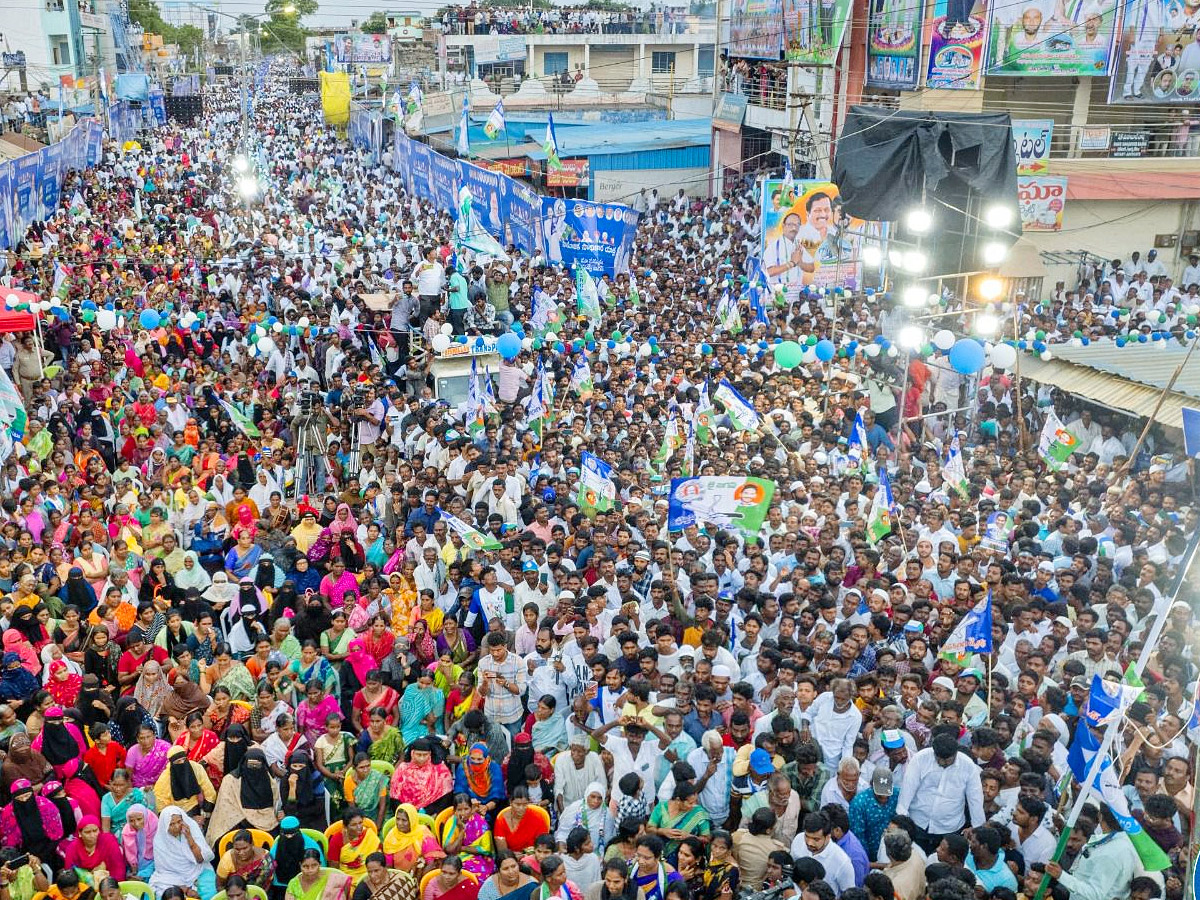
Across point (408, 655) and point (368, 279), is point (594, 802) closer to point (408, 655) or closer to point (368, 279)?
point (408, 655)

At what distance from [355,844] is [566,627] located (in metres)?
2.36

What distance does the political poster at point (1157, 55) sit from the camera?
21.4 meters

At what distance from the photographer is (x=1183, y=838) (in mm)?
5770

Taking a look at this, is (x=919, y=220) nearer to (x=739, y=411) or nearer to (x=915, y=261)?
(x=915, y=261)

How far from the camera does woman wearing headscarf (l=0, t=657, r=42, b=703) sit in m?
7.43

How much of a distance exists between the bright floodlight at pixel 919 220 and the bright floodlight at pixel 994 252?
0.69 metres

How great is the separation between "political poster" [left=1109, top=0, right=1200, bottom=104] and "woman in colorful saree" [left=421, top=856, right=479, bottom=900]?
20857 mm

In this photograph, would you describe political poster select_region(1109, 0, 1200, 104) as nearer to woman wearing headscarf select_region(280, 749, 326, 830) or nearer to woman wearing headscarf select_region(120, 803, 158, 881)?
woman wearing headscarf select_region(280, 749, 326, 830)

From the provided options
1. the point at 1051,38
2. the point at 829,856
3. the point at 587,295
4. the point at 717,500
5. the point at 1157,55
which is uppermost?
the point at 1051,38

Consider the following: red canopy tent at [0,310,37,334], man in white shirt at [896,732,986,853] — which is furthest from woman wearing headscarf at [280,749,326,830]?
red canopy tent at [0,310,37,334]

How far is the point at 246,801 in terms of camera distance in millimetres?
6523

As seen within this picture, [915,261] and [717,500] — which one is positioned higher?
[915,261]

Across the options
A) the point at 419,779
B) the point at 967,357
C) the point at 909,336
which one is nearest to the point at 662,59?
the point at 967,357

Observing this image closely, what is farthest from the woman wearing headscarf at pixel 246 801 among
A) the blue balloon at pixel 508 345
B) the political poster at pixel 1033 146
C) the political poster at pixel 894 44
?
the political poster at pixel 894 44
